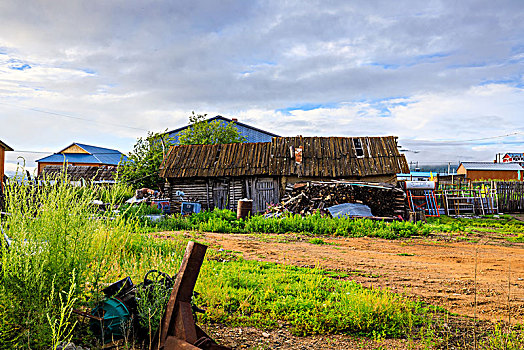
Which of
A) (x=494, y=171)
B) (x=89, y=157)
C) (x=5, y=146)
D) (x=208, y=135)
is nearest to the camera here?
(x=5, y=146)

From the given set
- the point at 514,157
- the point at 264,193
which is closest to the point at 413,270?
the point at 264,193

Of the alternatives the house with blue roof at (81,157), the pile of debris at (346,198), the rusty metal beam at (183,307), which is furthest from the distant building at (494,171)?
the rusty metal beam at (183,307)

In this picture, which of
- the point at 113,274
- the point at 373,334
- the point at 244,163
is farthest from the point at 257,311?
the point at 244,163

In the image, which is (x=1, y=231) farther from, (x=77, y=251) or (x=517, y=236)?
(x=517, y=236)

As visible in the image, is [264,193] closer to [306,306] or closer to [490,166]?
[306,306]

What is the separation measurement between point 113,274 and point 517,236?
13.8 metres

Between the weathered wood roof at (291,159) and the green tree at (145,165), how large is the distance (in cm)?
388

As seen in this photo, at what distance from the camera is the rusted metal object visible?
3.17 m

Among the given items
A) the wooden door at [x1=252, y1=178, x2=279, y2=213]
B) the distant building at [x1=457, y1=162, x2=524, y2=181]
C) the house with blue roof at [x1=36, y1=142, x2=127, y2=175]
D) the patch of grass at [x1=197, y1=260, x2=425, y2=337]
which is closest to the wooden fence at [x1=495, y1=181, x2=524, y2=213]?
the wooden door at [x1=252, y1=178, x2=279, y2=213]

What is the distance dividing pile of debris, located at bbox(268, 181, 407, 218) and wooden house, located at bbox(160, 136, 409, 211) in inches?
90.1

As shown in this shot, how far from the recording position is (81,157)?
158 feet

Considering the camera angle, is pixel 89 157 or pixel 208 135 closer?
pixel 208 135

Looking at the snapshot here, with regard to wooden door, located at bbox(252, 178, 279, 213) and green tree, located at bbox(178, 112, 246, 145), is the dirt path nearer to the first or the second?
Answer: wooden door, located at bbox(252, 178, 279, 213)

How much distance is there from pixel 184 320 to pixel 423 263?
6743mm
